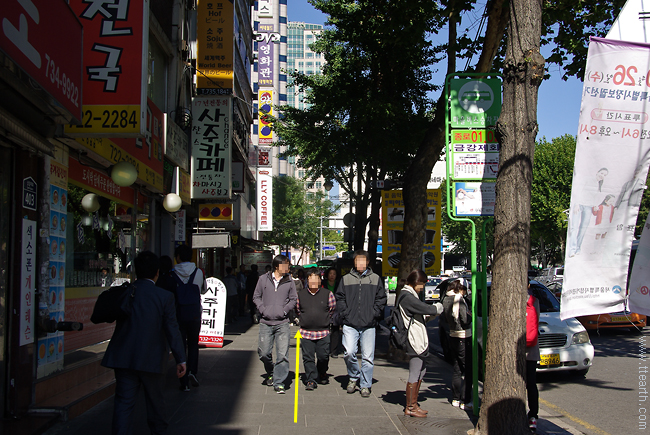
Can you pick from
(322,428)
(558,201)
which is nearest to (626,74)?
(322,428)

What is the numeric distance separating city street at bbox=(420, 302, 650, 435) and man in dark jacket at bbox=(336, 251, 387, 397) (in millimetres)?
2459

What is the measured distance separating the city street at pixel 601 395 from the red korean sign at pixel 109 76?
544 cm

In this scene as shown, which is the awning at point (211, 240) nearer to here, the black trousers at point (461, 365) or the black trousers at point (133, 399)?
the black trousers at point (461, 365)

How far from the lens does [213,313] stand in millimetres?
11414

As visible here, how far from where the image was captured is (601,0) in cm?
1020

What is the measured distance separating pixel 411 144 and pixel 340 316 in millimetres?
12642

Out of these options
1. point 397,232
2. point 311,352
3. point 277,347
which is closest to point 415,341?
point 311,352

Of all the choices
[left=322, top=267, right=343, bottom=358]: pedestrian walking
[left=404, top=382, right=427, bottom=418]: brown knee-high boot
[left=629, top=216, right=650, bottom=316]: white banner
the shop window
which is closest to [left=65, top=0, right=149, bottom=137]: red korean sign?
[left=322, top=267, right=343, bottom=358]: pedestrian walking

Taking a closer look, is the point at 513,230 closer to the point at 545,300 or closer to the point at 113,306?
the point at 113,306

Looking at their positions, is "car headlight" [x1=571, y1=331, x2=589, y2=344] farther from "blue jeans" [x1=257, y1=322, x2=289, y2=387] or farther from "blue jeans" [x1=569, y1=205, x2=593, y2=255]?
"blue jeans" [x1=569, y1=205, x2=593, y2=255]

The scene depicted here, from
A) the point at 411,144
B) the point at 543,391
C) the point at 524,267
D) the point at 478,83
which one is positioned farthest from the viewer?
the point at 411,144

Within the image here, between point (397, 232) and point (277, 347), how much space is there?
7.65m

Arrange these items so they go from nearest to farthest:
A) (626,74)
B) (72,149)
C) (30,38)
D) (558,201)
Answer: (626,74) → (30,38) → (72,149) → (558,201)

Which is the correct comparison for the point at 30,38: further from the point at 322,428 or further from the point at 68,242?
the point at 322,428
